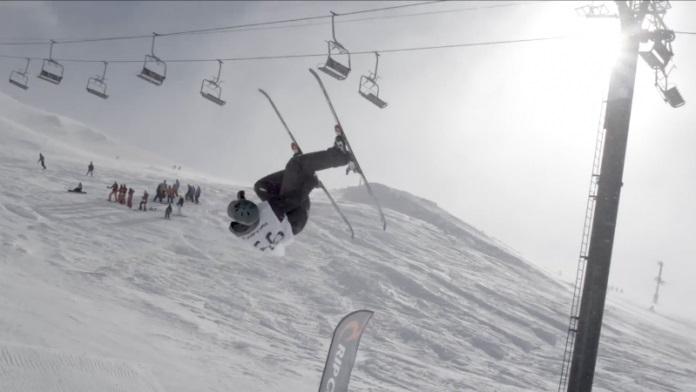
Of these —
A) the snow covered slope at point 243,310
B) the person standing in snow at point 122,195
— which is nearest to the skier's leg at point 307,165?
the snow covered slope at point 243,310

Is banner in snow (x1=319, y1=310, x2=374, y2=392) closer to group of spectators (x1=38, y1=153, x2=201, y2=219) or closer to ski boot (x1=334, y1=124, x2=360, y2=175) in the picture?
ski boot (x1=334, y1=124, x2=360, y2=175)

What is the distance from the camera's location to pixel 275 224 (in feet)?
19.6

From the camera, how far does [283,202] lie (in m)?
6.09

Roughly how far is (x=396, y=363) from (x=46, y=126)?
9614cm

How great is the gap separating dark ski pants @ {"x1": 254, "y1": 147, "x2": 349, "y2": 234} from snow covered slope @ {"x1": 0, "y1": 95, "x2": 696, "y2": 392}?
4.54 m

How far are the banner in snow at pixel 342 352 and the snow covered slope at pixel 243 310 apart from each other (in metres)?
3.37

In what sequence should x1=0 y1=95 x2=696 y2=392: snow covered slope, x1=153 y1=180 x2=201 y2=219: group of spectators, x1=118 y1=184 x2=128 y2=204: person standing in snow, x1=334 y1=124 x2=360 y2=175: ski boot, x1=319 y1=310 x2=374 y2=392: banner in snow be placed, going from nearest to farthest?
x1=334 y1=124 x2=360 y2=175: ski boot < x1=319 y1=310 x2=374 y2=392: banner in snow < x1=0 y1=95 x2=696 y2=392: snow covered slope < x1=118 y1=184 x2=128 y2=204: person standing in snow < x1=153 y1=180 x2=201 y2=219: group of spectators

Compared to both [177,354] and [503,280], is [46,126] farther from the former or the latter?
[177,354]

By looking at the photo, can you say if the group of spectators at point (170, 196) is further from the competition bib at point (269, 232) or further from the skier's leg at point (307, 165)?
the skier's leg at point (307, 165)

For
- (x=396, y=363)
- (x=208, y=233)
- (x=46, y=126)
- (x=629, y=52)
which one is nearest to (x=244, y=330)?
(x=396, y=363)

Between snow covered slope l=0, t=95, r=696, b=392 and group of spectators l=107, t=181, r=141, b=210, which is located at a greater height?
group of spectators l=107, t=181, r=141, b=210

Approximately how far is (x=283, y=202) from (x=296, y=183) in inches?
11.1

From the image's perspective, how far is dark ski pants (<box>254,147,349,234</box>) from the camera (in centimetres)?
573

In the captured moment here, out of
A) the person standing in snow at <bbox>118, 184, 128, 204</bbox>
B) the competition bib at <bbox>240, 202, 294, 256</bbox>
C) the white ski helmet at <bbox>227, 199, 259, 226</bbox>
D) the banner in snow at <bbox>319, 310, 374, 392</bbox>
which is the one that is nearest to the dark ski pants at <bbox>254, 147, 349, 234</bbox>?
the competition bib at <bbox>240, 202, 294, 256</bbox>
